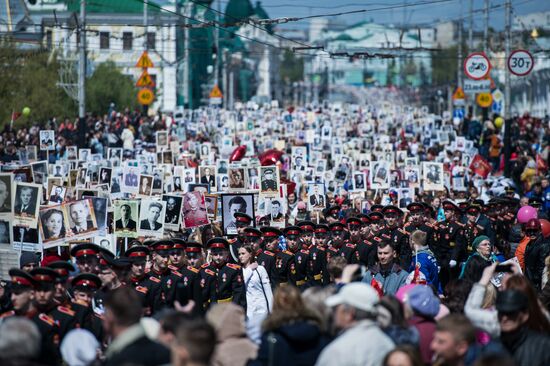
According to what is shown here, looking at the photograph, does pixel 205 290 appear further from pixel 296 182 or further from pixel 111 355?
pixel 296 182

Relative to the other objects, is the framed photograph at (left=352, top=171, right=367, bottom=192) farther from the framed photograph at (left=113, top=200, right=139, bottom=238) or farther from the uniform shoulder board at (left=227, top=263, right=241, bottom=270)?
the uniform shoulder board at (left=227, top=263, right=241, bottom=270)

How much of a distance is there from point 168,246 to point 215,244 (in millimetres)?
858

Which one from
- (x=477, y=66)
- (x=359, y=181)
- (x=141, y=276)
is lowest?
(x=141, y=276)

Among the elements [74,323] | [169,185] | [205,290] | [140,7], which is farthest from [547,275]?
[140,7]

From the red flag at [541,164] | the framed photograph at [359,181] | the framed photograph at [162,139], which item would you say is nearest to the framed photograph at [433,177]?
the framed photograph at [359,181]

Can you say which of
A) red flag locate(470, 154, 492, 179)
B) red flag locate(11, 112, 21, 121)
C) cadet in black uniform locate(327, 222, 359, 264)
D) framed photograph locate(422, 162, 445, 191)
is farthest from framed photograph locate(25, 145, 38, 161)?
cadet in black uniform locate(327, 222, 359, 264)

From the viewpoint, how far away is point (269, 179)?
24.4 meters

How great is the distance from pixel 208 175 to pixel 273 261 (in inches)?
469

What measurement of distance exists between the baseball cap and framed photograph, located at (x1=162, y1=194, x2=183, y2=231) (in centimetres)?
1155

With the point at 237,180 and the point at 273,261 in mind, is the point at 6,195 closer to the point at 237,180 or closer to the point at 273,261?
the point at 273,261

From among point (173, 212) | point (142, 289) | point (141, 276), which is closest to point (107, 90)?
point (173, 212)

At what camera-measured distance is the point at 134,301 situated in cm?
797

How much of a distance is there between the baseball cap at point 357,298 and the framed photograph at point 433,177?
68.5ft

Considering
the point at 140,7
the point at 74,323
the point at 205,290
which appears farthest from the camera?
the point at 140,7
